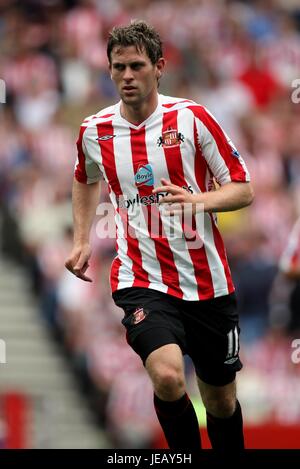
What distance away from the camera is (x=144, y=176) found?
683 centimetres

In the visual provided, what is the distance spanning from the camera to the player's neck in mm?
6900

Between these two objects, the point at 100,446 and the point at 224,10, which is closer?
the point at 100,446

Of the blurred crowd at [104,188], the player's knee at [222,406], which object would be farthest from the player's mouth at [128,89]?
the blurred crowd at [104,188]

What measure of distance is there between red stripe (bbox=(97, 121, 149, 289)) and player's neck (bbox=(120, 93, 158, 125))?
117 millimetres

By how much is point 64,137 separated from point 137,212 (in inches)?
282

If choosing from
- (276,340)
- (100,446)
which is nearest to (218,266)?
(276,340)

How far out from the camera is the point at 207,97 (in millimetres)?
14211

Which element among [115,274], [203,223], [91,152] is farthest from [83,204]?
[203,223]

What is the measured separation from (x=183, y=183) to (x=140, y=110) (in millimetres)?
445

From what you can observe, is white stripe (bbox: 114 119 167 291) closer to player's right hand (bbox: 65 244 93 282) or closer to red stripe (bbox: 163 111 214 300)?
red stripe (bbox: 163 111 214 300)

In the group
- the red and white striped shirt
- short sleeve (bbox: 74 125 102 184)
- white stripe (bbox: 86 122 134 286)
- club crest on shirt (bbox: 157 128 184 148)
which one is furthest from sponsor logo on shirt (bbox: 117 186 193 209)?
short sleeve (bbox: 74 125 102 184)

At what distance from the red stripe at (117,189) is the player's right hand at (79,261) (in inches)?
7.4

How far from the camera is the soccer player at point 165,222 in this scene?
6.70 m

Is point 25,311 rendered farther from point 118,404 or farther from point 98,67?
point 98,67
